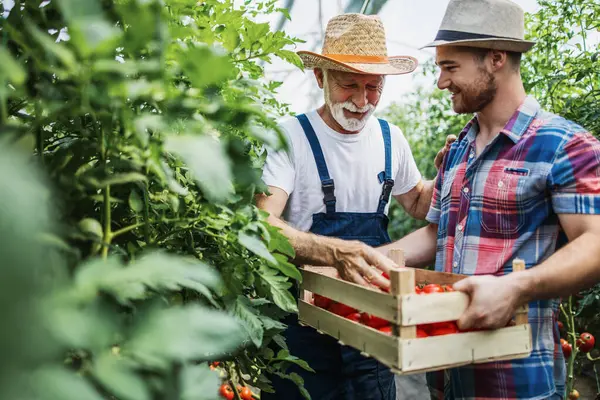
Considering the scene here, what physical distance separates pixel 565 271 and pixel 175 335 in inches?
56.9

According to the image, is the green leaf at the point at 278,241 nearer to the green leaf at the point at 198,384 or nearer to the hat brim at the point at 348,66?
the green leaf at the point at 198,384

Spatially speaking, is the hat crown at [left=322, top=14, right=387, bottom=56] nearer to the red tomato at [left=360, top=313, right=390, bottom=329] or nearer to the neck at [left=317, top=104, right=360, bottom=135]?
the neck at [left=317, top=104, right=360, bottom=135]

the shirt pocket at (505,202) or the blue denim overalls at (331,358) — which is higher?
the shirt pocket at (505,202)

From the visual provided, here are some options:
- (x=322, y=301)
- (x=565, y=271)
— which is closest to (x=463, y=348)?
(x=565, y=271)

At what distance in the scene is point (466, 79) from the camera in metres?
2.06

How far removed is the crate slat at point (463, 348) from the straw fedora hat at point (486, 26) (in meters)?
0.98

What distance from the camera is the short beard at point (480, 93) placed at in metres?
2.04

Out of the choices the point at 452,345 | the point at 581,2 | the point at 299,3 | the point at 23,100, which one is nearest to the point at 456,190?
the point at 452,345

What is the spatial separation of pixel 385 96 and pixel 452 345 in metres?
7.00

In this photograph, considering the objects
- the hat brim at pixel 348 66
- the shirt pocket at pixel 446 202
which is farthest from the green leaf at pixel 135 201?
the hat brim at pixel 348 66

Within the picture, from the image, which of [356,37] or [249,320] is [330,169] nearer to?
[356,37]

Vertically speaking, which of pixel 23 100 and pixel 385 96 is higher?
pixel 385 96

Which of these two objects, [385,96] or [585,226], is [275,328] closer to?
[585,226]

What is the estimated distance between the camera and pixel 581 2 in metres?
3.20
